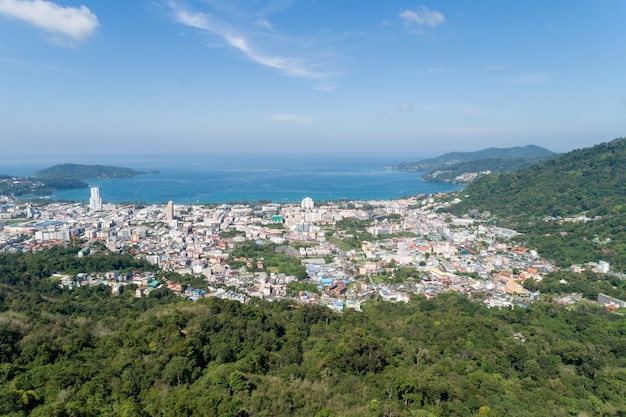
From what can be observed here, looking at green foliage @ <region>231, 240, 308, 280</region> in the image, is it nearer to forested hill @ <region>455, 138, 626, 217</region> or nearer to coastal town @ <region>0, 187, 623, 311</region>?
coastal town @ <region>0, 187, 623, 311</region>

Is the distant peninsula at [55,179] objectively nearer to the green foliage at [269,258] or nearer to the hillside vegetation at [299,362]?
the green foliage at [269,258]

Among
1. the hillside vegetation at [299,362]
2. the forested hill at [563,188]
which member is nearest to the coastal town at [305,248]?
the forested hill at [563,188]

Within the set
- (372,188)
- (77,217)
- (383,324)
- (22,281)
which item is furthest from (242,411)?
(372,188)

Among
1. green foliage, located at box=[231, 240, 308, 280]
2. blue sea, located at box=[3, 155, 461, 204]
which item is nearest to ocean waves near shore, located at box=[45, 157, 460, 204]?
blue sea, located at box=[3, 155, 461, 204]

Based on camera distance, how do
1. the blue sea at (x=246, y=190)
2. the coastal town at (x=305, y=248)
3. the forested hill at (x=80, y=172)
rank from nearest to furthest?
1. the coastal town at (x=305, y=248)
2. the blue sea at (x=246, y=190)
3. the forested hill at (x=80, y=172)

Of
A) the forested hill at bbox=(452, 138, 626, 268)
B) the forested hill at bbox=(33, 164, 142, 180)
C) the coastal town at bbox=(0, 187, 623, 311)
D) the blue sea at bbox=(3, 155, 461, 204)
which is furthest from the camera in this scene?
the forested hill at bbox=(33, 164, 142, 180)

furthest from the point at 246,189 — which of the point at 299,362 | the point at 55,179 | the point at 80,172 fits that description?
the point at 299,362
